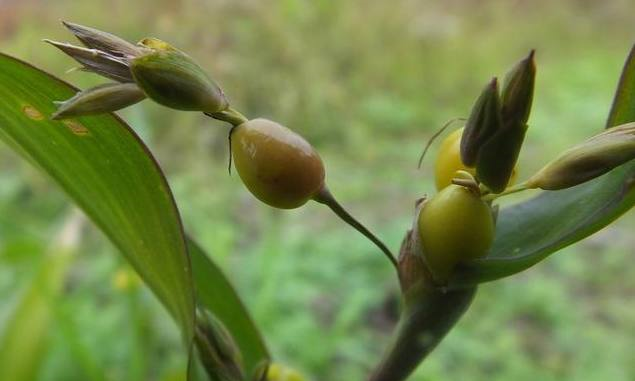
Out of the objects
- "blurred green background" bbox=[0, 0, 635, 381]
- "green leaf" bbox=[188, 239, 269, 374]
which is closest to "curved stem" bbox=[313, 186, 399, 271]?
"green leaf" bbox=[188, 239, 269, 374]

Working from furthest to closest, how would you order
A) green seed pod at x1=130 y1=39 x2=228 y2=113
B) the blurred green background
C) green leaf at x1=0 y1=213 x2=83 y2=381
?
the blurred green background → green leaf at x1=0 y1=213 x2=83 y2=381 → green seed pod at x1=130 y1=39 x2=228 y2=113

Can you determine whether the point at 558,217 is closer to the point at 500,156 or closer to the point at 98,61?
the point at 500,156

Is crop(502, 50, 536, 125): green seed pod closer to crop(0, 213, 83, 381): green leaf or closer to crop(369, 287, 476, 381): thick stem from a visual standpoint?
crop(369, 287, 476, 381): thick stem

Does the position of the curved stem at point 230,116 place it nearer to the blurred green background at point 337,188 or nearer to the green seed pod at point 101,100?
the green seed pod at point 101,100

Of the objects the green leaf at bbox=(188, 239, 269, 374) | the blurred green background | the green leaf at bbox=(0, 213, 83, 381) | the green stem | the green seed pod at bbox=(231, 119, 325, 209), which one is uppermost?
the green seed pod at bbox=(231, 119, 325, 209)

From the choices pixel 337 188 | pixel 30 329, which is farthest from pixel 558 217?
pixel 337 188

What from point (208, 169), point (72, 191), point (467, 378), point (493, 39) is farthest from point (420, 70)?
point (72, 191)

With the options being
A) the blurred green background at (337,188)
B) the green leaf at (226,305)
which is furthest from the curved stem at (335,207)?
the blurred green background at (337,188)
